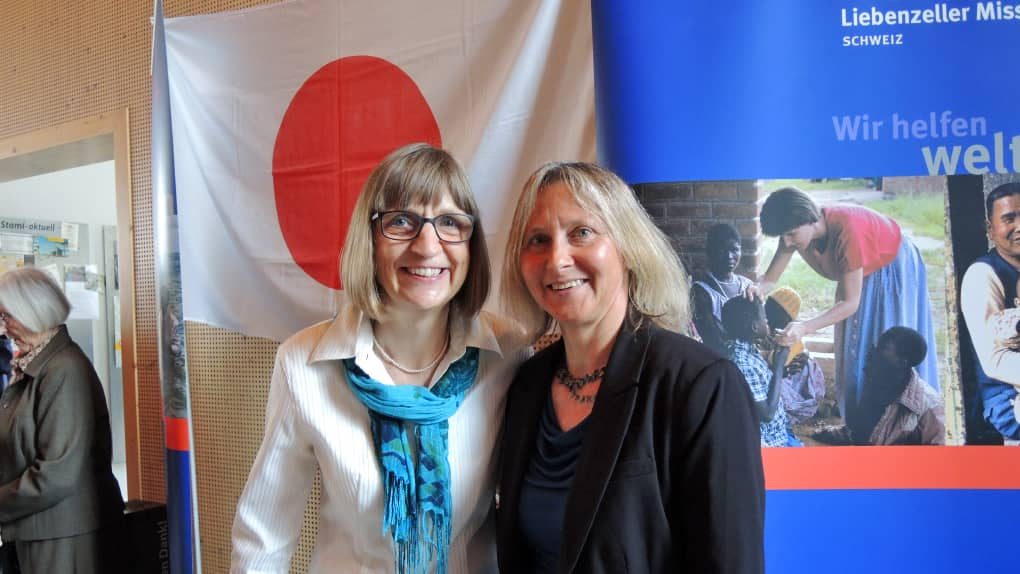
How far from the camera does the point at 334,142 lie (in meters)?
2.25

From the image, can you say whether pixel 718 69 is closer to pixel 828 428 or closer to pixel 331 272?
pixel 828 428

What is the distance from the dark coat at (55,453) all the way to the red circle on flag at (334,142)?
45.6 inches

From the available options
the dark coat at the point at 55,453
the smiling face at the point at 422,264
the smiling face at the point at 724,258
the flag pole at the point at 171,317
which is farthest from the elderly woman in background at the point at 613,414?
the dark coat at the point at 55,453

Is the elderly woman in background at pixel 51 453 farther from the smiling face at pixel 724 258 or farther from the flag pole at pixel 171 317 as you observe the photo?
the smiling face at pixel 724 258

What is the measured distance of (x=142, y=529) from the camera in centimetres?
287

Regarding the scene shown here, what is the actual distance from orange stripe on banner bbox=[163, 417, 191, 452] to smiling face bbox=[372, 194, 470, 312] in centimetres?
149

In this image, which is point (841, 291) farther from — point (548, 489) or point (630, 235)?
point (548, 489)

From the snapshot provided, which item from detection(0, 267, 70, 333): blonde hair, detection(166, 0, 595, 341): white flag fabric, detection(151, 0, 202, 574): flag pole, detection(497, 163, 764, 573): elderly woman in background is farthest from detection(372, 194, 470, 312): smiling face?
detection(0, 267, 70, 333): blonde hair

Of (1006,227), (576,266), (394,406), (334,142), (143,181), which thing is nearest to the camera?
(576,266)

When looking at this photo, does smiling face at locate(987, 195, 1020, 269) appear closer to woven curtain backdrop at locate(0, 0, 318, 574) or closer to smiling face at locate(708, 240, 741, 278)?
smiling face at locate(708, 240, 741, 278)

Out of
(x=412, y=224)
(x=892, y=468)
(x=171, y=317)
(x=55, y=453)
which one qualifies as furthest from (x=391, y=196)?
(x=55, y=453)

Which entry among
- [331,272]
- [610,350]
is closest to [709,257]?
[610,350]

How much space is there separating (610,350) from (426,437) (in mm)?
419

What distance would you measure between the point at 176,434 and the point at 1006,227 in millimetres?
2658
